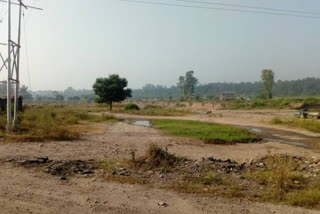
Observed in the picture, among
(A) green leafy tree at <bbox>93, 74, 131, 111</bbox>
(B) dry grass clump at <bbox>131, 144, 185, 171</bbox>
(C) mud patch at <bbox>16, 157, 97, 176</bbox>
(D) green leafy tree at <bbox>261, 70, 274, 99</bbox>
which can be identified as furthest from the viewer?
(D) green leafy tree at <bbox>261, 70, 274, 99</bbox>

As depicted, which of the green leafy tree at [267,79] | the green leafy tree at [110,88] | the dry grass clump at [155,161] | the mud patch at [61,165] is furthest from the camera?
the green leafy tree at [267,79]

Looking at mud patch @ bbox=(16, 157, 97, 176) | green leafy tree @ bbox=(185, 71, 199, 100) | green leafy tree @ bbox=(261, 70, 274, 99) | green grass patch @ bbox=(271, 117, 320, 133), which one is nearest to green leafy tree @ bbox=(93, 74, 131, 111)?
green grass patch @ bbox=(271, 117, 320, 133)

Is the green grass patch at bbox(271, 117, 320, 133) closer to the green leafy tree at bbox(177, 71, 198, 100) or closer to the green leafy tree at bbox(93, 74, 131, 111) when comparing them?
the green leafy tree at bbox(93, 74, 131, 111)

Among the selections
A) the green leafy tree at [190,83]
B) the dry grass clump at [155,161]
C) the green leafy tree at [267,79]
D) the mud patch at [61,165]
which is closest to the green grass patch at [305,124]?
the dry grass clump at [155,161]

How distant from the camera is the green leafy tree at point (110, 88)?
210 ft

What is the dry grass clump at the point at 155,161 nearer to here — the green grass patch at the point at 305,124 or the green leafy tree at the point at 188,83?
the green grass patch at the point at 305,124

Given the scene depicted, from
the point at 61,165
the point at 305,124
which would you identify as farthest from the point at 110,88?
the point at 61,165

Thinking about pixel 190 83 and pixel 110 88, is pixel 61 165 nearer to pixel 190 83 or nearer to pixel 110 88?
pixel 110 88

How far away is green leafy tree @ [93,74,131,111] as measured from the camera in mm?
64062

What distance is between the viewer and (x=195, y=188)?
9.16 metres

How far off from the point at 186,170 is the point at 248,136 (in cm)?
1418

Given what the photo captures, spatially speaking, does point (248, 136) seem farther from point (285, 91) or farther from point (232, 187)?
point (285, 91)

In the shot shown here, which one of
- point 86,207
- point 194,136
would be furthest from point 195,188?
point 194,136

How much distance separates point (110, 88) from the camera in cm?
6366
